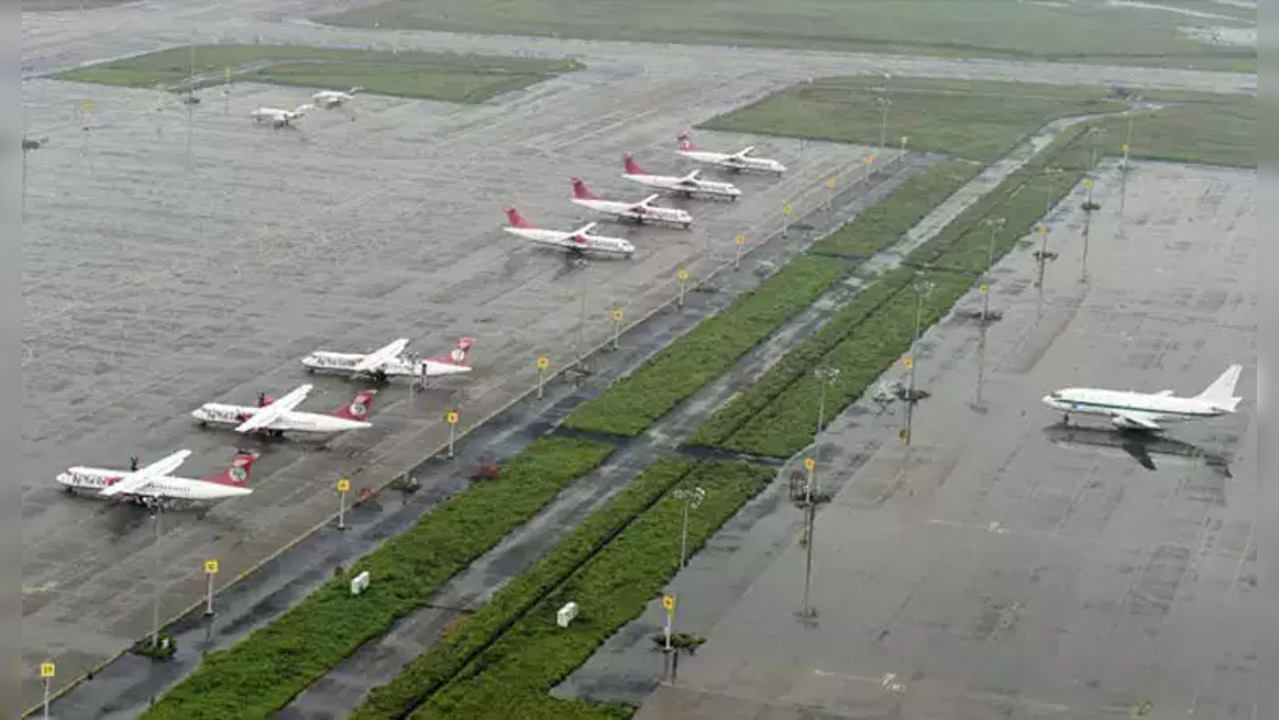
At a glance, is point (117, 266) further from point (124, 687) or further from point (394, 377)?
point (124, 687)

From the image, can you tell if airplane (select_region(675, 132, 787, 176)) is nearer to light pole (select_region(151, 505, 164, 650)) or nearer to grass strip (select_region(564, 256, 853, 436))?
grass strip (select_region(564, 256, 853, 436))

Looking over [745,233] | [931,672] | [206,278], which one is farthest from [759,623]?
[745,233]

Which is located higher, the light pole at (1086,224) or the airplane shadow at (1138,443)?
the light pole at (1086,224)

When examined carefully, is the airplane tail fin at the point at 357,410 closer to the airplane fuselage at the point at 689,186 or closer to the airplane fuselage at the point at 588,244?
the airplane fuselage at the point at 588,244

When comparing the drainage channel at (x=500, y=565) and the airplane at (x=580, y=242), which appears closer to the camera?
the drainage channel at (x=500, y=565)

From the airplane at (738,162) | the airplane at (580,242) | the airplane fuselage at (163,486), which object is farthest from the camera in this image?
the airplane at (738,162)

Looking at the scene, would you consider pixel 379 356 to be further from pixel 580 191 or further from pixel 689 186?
pixel 689 186

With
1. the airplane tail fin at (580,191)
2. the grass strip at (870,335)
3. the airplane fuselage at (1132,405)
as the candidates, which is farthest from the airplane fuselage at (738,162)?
the airplane fuselage at (1132,405)
